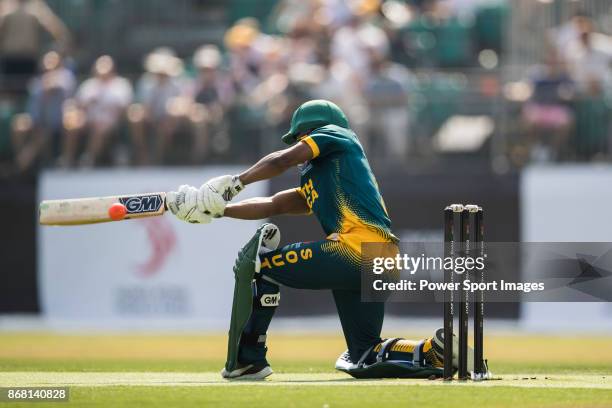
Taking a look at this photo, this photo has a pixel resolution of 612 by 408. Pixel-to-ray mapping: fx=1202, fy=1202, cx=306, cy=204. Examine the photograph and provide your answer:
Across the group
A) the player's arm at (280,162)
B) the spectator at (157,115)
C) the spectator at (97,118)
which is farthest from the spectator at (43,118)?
the player's arm at (280,162)

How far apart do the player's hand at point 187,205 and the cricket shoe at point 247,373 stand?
992mm

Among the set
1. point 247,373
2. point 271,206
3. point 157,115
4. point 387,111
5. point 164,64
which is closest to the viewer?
point 247,373

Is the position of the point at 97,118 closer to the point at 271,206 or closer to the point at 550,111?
the point at 550,111

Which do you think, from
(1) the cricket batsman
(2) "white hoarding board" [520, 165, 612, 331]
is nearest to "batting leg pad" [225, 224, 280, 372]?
(1) the cricket batsman

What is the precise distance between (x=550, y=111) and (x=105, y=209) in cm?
912

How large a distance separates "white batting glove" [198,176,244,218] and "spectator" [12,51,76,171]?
973 centimetres

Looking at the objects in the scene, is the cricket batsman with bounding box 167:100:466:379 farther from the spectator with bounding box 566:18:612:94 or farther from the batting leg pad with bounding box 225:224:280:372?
the spectator with bounding box 566:18:612:94

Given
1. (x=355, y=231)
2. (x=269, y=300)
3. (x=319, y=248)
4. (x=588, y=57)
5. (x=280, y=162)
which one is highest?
(x=588, y=57)

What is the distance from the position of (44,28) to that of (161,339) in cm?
595

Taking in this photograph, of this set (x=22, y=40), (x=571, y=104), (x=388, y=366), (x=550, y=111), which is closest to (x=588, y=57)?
(x=571, y=104)

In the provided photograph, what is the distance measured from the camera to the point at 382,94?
1602 cm

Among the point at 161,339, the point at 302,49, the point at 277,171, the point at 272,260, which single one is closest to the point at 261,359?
the point at 272,260

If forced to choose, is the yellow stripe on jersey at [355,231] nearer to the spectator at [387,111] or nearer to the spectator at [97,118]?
the spectator at [387,111]

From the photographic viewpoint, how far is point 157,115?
16.8 meters
